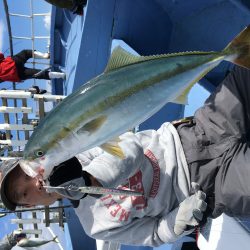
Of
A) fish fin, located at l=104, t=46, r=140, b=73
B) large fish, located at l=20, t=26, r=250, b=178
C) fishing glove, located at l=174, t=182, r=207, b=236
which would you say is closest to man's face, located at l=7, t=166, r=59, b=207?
large fish, located at l=20, t=26, r=250, b=178

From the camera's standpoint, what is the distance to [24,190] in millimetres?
1752

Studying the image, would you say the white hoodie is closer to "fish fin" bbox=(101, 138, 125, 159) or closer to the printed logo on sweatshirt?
the printed logo on sweatshirt

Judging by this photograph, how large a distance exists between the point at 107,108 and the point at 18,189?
0.79 metres

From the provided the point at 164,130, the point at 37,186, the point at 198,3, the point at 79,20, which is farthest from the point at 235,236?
the point at 79,20

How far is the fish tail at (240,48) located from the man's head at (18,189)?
1.00 m

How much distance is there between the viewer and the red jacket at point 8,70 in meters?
6.16

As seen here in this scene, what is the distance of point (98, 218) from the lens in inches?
77.9

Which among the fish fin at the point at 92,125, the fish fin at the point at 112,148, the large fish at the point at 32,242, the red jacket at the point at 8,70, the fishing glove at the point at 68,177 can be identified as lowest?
the large fish at the point at 32,242

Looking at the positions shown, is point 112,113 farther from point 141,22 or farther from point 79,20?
point 79,20

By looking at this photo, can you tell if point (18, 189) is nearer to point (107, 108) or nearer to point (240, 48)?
point (107, 108)

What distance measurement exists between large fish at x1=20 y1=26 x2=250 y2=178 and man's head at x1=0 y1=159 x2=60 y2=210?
46 centimetres

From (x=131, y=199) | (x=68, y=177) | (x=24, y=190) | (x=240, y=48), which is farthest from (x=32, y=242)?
(x=240, y=48)

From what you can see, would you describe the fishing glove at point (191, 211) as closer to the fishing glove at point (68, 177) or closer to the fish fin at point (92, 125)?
the fishing glove at point (68, 177)

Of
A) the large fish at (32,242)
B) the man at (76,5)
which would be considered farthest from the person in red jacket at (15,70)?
the large fish at (32,242)
